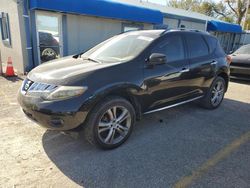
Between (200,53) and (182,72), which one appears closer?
(182,72)

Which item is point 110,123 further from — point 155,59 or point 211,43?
point 211,43

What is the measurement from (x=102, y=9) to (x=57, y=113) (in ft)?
26.5

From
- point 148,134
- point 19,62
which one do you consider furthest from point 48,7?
point 148,134

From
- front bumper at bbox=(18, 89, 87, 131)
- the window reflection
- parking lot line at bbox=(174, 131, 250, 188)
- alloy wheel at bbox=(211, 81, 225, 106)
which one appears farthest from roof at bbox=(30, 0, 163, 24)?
parking lot line at bbox=(174, 131, 250, 188)

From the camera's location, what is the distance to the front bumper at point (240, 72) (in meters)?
8.61

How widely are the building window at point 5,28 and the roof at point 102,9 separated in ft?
5.94

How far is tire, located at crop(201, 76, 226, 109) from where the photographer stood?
5246mm

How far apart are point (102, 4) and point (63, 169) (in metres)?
8.54

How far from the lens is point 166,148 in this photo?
3543 mm

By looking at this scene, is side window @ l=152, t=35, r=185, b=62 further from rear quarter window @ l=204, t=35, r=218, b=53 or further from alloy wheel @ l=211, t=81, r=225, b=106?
alloy wheel @ l=211, t=81, r=225, b=106

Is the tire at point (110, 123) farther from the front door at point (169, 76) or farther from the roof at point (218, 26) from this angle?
the roof at point (218, 26)

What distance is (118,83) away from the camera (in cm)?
328

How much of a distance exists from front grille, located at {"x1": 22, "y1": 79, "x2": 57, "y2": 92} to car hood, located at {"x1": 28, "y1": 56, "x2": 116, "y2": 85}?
5 centimetres

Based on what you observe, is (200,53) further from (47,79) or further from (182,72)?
(47,79)
